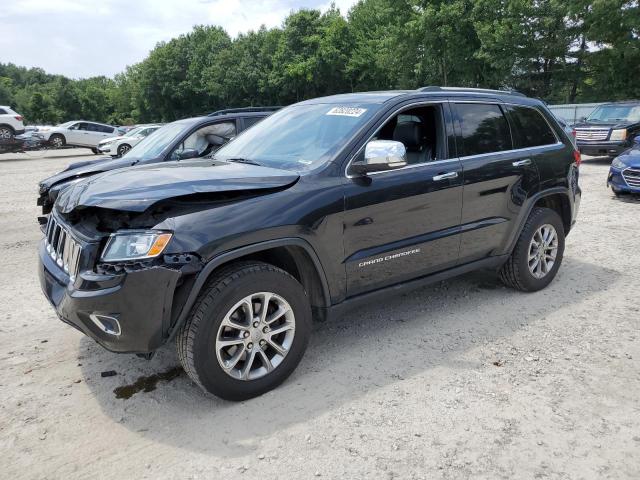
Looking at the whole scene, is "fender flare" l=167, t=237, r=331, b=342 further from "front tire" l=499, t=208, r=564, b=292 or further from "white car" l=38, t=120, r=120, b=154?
"white car" l=38, t=120, r=120, b=154

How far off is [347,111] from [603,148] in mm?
13369

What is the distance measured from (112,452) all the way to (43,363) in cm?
134

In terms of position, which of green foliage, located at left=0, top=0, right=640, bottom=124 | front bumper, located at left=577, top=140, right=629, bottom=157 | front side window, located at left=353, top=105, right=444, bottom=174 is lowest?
front bumper, located at left=577, top=140, right=629, bottom=157

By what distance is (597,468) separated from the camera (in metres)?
2.56

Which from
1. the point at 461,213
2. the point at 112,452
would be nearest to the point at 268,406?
the point at 112,452

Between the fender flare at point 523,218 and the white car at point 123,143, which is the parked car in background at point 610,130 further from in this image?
the white car at point 123,143

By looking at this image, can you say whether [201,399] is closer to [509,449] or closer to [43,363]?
[43,363]

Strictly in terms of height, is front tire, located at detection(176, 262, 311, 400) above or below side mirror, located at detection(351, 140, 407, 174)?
below

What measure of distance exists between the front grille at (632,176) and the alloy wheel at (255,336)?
8.44 m

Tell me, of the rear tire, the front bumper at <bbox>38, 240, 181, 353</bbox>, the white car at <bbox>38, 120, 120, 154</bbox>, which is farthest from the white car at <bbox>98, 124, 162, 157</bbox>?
the front bumper at <bbox>38, 240, 181, 353</bbox>

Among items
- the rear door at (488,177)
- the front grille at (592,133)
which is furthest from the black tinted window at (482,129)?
the front grille at (592,133)

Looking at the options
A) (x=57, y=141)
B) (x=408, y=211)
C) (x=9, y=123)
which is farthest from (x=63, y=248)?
(x=57, y=141)

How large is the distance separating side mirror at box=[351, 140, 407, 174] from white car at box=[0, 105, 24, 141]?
2397 centimetres

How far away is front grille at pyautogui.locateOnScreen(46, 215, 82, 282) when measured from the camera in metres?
2.99
